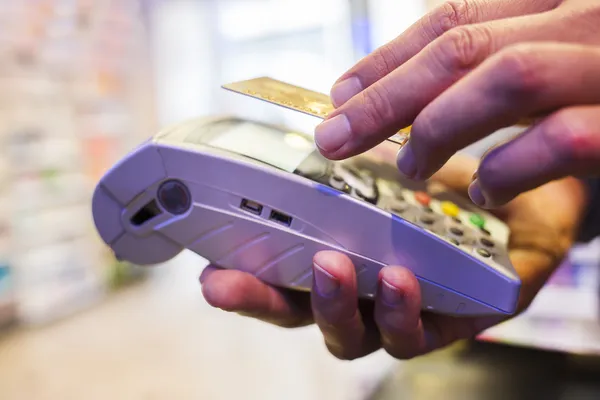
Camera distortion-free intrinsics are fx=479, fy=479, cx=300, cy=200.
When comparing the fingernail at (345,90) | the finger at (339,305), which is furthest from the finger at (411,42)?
the finger at (339,305)

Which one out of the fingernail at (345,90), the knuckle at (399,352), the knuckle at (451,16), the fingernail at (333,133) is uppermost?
the knuckle at (451,16)

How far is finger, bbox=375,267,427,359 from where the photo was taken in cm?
31

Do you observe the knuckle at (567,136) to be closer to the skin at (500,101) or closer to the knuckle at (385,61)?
the skin at (500,101)

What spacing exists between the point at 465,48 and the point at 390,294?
16cm

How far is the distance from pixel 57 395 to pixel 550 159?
669 mm

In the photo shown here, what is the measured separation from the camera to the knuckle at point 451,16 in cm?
28

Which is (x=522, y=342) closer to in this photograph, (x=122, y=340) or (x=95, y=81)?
(x=122, y=340)

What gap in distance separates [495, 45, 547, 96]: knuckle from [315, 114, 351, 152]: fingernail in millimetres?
84

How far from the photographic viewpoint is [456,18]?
28cm

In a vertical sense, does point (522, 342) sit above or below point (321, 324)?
below

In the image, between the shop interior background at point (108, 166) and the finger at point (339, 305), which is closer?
the finger at point (339, 305)

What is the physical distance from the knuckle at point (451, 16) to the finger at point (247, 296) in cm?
21

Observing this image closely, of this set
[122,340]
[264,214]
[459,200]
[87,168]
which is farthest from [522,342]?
[87,168]

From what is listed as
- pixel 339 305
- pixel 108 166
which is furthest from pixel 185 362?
pixel 339 305
